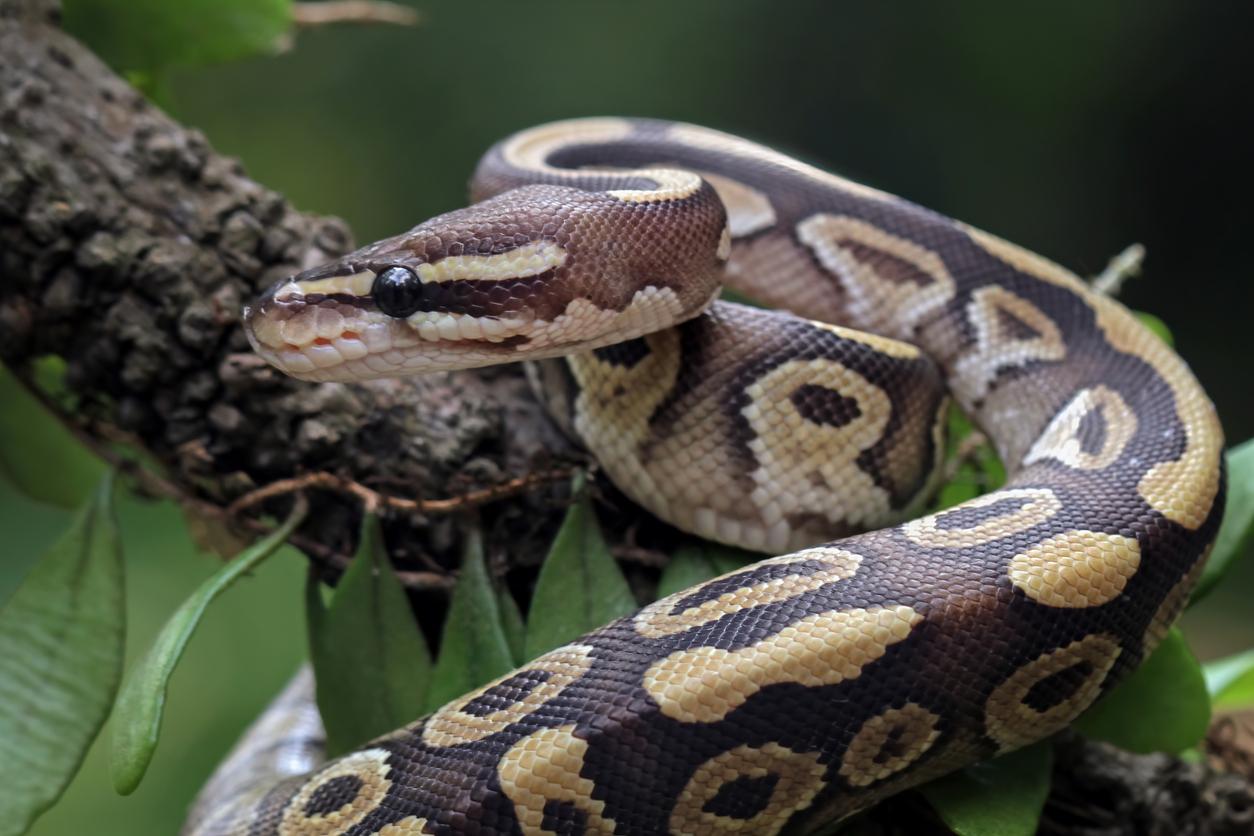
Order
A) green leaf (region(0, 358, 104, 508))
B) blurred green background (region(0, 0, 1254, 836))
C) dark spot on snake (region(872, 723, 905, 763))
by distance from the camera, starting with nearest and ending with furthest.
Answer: dark spot on snake (region(872, 723, 905, 763)) < green leaf (region(0, 358, 104, 508)) < blurred green background (region(0, 0, 1254, 836))

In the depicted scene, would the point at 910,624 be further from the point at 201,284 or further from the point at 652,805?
the point at 201,284

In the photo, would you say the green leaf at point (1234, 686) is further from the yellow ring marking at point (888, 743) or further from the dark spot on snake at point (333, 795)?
the dark spot on snake at point (333, 795)

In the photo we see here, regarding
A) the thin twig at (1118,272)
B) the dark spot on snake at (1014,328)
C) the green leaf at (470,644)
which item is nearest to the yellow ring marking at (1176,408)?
the dark spot on snake at (1014,328)

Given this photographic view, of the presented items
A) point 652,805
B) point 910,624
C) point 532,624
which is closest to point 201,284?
point 532,624

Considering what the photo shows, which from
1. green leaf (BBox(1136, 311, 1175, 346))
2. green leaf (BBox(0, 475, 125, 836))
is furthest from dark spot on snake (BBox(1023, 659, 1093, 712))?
green leaf (BBox(0, 475, 125, 836))

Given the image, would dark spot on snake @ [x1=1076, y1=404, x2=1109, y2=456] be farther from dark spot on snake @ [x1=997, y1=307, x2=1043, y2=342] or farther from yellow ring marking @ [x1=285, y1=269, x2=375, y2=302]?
yellow ring marking @ [x1=285, y1=269, x2=375, y2=302]

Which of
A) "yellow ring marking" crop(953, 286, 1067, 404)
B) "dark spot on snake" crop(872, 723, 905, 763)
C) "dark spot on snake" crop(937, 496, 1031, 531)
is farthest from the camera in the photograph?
"yellow ring marking" crop(953, 286, 1067, 404)

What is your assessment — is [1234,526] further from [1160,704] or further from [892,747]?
[892,747]
